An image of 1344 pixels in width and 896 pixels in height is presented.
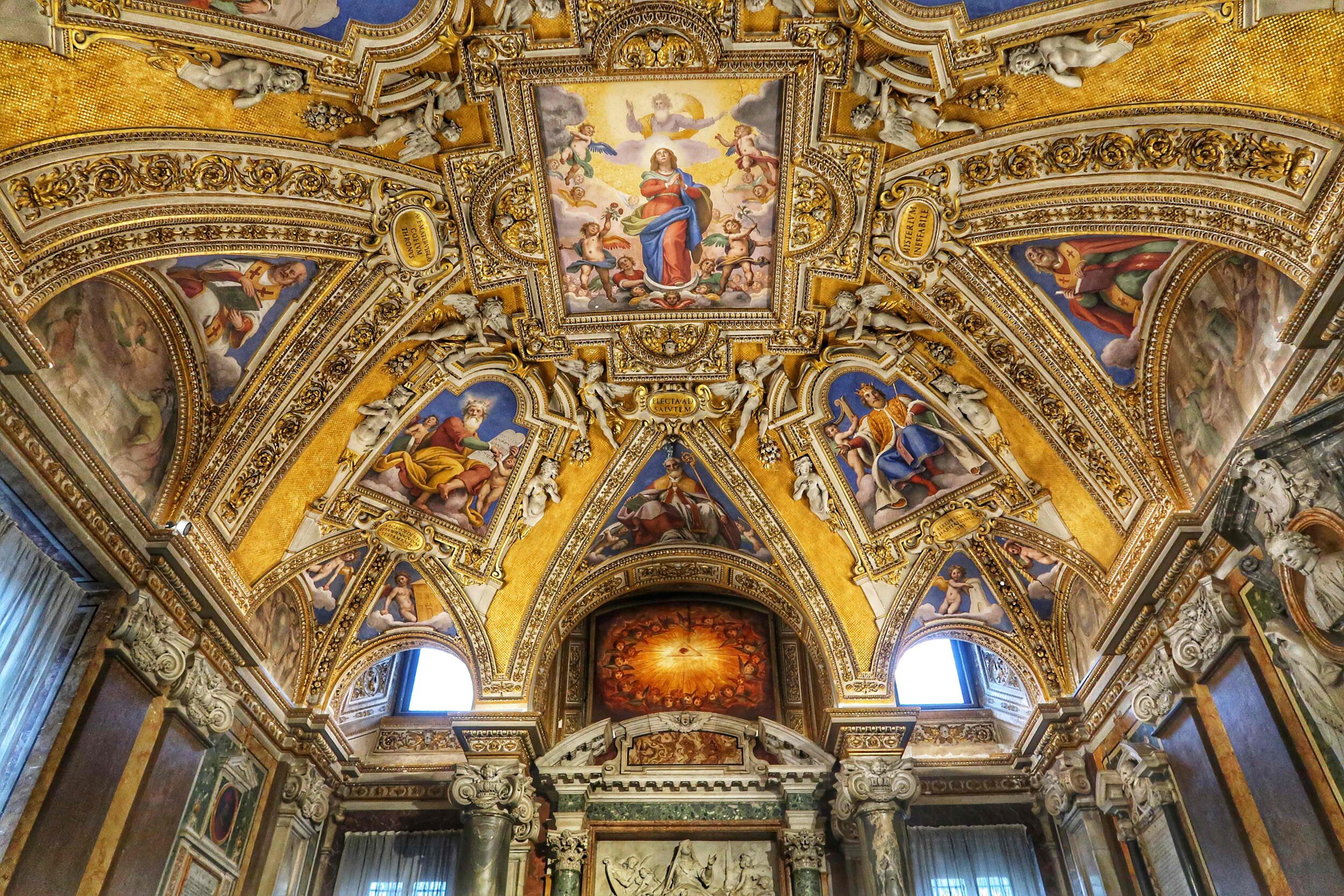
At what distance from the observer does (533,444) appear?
45.7 ft

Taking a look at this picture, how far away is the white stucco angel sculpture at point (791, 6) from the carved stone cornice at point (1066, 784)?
1091 centimetres

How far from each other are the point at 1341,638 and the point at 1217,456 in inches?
111

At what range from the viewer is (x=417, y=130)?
993 centimetres

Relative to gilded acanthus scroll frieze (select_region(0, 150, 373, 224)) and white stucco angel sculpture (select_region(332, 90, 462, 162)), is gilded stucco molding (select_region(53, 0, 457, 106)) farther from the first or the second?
gilded acanthus scroll frieze (select_region(0, 150, 373, 224))

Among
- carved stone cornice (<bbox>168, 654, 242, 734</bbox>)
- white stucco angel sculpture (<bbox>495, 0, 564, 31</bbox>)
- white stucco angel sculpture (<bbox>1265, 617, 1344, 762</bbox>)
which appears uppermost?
white stucco angel sculpture (<bbox>495, 0, 564, 31</bbox>)

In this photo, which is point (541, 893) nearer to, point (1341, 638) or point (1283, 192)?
point (1341, 638)

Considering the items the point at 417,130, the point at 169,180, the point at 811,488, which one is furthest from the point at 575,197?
the point at 811,488

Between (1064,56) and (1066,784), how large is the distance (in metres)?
10.1

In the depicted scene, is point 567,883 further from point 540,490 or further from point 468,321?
point 468,321

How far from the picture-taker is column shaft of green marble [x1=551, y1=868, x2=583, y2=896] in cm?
1409

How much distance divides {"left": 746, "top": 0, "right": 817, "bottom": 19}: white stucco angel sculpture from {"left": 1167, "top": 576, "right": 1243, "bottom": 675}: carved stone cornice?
24.1 feet

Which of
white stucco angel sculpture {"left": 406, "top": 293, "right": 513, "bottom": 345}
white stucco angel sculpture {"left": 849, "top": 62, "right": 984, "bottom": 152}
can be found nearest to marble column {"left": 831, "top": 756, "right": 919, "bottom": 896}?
white stucco angel sculpture {"left": 406, "top": 293, "right": 513, "bottom": 345}

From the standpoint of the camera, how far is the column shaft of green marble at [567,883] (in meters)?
14.1

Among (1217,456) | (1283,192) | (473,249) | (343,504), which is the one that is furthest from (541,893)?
(1283,192)
